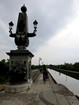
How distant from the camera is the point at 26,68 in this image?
11961mm

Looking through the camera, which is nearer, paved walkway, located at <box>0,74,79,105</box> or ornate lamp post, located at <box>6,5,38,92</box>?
paved walkway, located at <box>0,74,79,105</box>

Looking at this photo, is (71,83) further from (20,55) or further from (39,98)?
(39,98)

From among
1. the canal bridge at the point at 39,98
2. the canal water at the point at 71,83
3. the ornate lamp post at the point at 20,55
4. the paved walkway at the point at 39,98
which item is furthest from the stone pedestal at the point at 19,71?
the canal water at the point at 71,83

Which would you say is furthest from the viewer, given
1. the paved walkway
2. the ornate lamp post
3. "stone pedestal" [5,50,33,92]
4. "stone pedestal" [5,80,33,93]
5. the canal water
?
the canal water

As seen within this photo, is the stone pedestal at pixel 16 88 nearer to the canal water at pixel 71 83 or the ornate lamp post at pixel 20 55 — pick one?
the ornate lamp post at pixel 20 55

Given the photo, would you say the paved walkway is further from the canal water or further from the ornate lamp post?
the canal water

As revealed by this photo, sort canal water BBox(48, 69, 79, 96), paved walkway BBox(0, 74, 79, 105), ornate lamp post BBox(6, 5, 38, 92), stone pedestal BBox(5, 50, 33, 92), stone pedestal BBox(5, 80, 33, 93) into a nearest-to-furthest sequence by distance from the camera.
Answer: paved walkway BBox(0, 74, 79, 105) → stone pedestal BBox(5, 80, 33, 93) → stone pedestal BBox(5, 50, 33, 92) → ornate lamp post BBox(6, 5, 38, 92) → canal water BBox(48, 69, 79, 96)

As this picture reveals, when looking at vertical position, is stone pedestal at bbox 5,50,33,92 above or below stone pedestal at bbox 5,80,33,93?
above

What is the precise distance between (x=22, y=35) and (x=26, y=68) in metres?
2.50

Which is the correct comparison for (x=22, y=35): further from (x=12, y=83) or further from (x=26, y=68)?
(x=12, y=83)

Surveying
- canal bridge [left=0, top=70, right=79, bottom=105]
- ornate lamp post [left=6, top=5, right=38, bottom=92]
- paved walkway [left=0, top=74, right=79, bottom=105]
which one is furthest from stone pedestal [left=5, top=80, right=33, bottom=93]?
paved walkway [left=0, top=74, right=79, bottom=105]

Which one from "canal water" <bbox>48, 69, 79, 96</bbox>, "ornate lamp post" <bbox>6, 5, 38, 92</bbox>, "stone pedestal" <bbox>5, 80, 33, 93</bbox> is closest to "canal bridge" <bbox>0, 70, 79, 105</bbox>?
"stone pedestal" <bbox>5, 80, 33, 93</bbox>

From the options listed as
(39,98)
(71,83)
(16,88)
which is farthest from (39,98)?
(71,83)

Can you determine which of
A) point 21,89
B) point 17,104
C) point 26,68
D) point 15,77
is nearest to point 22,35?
point 26,68
